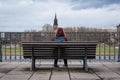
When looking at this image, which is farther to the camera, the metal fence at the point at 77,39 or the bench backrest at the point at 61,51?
the metal fence at the point at 77,39

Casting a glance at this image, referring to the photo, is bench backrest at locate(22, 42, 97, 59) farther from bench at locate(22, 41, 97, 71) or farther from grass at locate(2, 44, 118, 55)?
grass at locate(2, 44, 118, 55)

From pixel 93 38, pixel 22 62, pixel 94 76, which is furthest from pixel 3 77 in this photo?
pixel 93 38

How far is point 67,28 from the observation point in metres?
21.5

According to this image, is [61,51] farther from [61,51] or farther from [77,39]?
[77,39]

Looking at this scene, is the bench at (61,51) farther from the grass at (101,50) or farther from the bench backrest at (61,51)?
the grass at (101,50)

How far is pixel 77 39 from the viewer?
49.8 feet

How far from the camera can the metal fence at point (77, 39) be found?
14.7 m

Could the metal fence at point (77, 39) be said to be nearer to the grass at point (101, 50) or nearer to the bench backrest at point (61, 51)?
the grass at point (101, 50)

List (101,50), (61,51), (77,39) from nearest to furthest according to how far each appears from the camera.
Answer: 1. (61,51)
2. (77,39)
3. (101,50)

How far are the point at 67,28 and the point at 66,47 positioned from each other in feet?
32.6

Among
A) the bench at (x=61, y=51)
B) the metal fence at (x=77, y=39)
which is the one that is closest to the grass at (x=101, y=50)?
the metal fence at (x=77, y=39)

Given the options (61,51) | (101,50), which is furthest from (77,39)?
(61,51)

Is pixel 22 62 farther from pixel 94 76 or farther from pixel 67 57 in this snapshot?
pixel 94 76

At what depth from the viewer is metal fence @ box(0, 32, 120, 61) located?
14.7m
